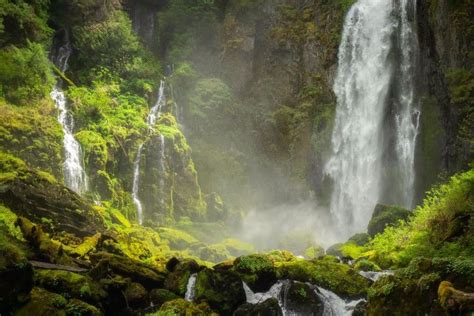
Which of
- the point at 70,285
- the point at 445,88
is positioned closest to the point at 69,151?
the point at 70,285

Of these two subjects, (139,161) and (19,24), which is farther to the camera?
(139,161)

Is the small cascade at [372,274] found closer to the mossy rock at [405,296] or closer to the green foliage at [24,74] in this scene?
the mossy rock at [405,296]

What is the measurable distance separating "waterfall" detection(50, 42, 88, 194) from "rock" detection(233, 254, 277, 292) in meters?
11.7

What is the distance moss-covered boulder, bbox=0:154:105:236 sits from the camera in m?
15.2

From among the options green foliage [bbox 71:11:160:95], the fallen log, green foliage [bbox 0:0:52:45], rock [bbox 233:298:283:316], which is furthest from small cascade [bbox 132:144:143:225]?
rock [bbox 233:298:283:316]

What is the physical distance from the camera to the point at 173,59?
34250 mm

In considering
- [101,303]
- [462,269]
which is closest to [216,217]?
[101,303]

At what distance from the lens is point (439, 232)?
14844mm

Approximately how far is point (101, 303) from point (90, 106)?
17.7 metres

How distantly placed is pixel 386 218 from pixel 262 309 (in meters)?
10.7

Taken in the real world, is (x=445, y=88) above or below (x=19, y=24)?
below

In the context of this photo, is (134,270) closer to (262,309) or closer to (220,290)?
(220,290)

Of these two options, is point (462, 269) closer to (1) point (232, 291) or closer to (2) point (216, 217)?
(1) point (232, 291)

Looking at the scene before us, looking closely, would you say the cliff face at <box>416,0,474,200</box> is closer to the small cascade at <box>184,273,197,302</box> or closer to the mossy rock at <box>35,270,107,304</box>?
the small cascade at <box>184,273,197,302</box>
